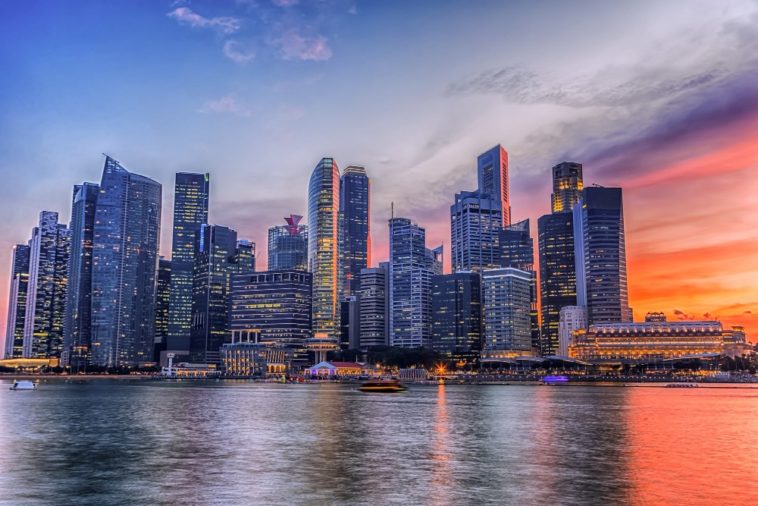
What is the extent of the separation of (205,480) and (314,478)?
713 cm

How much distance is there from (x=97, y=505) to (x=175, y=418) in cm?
6213

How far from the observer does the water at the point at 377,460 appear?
41.1 m

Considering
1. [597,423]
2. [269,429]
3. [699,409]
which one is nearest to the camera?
[269,429]

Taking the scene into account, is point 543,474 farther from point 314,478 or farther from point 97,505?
point 97,505

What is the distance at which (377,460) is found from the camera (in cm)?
5503

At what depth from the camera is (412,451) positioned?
60.8m

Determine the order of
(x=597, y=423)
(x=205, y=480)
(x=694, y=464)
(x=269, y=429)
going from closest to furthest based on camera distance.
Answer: (x=205, y=480)
(x=694, y=464)
(x=269, y=429)
(x=597, y=423)

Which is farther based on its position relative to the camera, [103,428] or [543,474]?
[103,428]

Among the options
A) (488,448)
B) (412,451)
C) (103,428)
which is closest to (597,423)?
(488,448)

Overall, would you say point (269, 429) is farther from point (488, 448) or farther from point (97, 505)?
point (97, 505)

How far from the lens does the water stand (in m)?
41.1

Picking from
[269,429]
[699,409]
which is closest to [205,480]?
[269,429]

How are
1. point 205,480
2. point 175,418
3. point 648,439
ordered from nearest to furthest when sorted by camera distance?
point 205,480 < point 648,439 < point 175,418

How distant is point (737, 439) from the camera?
73125mm
